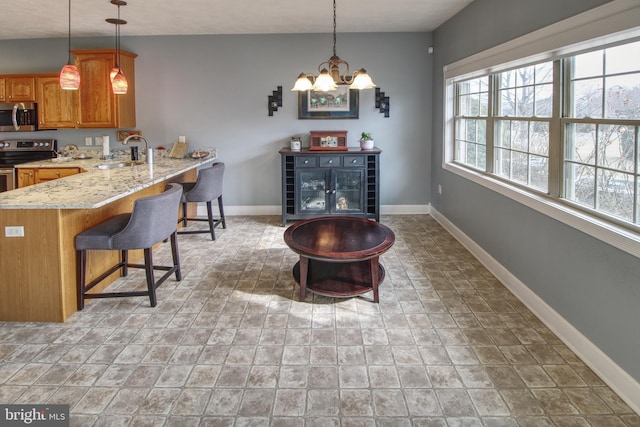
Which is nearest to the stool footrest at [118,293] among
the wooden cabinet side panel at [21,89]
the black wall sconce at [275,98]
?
the black wall sconce at [275,98]

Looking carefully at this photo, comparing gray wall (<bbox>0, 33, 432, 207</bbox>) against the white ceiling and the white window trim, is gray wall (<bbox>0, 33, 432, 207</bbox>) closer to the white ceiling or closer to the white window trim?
the white ceiling

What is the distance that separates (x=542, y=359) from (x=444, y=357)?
0.54 m

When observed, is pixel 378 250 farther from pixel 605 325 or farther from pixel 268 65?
pixel 268 65

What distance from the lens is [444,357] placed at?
9.11 feet

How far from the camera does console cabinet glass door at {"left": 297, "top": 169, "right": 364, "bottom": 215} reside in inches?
241

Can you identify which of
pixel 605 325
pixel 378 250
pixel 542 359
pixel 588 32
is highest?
pixel 588 32

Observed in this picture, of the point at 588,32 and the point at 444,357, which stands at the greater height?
the point at 588,32

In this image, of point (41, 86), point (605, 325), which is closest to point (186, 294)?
point (605, 325)

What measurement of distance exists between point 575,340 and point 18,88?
6.72 meters

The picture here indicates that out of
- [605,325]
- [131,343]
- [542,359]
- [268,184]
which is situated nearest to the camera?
[605,325]

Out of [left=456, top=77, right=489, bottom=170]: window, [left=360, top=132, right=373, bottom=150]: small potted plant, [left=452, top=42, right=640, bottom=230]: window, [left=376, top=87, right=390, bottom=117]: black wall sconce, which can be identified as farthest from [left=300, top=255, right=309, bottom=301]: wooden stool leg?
[left=376, top=87, right=390, bottom=117]: black wall sconce

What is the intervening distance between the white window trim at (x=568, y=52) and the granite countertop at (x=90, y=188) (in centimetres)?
290

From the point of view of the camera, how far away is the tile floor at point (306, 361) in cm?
227

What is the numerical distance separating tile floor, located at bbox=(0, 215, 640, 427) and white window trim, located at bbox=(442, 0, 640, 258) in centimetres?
73
